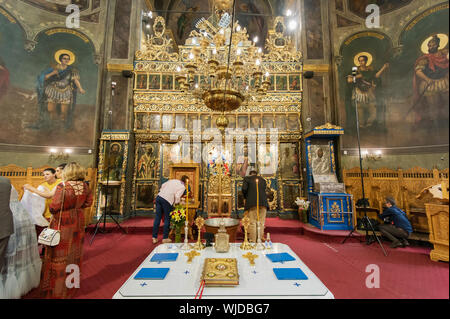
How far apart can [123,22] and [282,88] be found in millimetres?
7012

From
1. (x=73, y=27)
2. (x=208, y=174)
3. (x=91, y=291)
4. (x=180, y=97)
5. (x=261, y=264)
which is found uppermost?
(x=73, y=27)

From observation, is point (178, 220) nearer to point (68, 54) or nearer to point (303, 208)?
point (303, 208)

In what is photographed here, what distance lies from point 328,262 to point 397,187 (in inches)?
129

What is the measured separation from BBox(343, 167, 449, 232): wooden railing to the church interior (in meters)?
0.03

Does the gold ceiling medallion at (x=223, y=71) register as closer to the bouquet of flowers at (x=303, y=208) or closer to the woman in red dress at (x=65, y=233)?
the woman in red dress at (x=65, y=233)

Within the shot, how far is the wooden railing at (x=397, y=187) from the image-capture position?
14.2 ft

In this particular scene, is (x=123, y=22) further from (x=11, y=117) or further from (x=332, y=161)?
A: (x=332, y=161)

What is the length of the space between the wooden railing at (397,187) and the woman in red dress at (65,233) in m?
6.22

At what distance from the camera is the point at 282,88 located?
24.3ft

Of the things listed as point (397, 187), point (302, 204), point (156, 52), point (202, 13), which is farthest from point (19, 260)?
point (202, 13)

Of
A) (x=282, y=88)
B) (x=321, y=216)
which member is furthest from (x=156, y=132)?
(x=321, y=216)

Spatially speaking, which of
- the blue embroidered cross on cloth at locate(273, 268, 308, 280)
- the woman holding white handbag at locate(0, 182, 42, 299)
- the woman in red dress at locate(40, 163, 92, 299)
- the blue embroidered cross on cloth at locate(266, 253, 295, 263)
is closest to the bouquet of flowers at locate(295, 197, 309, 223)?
the blue embroidered cross on cloth at locate(266, 253, 295, 263)

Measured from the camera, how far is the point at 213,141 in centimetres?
731

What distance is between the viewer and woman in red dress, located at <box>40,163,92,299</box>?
2125 millimetres
